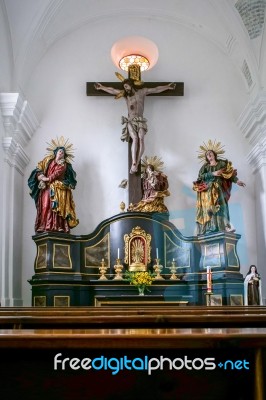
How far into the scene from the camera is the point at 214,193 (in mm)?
9859

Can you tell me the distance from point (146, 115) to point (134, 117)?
916 millimetres

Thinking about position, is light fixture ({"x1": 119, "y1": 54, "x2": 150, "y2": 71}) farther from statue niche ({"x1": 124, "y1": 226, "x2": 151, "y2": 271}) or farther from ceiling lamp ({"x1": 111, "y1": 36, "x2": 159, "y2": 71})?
statue niche ({"x1": 124, "y1": 226, "x2": 151, "y2": 271})

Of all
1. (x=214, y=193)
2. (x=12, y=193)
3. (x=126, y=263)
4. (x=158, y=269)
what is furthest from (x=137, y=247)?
(x=12, y=193)

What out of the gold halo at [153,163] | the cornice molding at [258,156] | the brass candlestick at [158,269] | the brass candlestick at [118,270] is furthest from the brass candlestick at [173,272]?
the cornice molding at [258,156]

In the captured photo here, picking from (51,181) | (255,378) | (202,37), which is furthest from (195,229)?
(255,378)

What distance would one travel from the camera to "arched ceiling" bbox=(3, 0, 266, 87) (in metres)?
10.7

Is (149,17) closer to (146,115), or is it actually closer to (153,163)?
(146,115)

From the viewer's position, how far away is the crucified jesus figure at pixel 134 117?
10.5 meters

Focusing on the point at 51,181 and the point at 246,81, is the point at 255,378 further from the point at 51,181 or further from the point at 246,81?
the point at 246,81

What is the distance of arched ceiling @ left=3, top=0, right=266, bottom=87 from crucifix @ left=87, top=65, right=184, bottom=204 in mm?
1491

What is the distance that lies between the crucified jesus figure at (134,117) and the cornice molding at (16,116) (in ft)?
5.49

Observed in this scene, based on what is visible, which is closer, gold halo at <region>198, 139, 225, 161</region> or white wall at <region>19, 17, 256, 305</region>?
gold halo at <region>198, 139, 225, 161</region>

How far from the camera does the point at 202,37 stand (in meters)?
12.0

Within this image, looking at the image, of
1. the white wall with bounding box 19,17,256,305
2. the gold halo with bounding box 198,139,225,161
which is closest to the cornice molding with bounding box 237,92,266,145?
Answer: the white wall with bounding box 19,17,256,305
